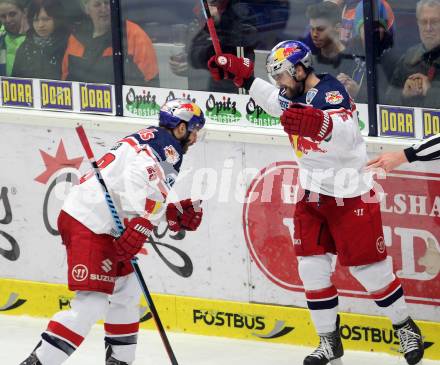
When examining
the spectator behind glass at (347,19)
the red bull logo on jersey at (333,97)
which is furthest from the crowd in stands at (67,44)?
the red bull logo on jersey at (333,97)

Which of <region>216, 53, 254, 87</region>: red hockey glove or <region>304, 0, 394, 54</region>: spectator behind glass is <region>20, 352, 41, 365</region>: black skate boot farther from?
<region>304, 0, 394, 54</region>: spectator behind glass

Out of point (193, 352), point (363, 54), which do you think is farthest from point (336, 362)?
point (363, 54)

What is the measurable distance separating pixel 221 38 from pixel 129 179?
4.85ft

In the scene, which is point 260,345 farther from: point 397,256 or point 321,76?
point 321,76

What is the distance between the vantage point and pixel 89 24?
7.97 metres

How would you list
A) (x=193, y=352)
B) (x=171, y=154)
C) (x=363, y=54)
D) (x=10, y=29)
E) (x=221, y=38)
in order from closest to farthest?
(x=171, y=154), (x=363, y=54), (x=193, y=352), (x=221, y=38), (x=10, y=29)

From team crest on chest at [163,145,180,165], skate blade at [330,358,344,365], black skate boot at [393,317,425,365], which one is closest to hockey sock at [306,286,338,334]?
skate blade at [330,358,344,365]

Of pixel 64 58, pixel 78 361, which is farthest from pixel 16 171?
pixel 78 361

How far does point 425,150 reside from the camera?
653 cm

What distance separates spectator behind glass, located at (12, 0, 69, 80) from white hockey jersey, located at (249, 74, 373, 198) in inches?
73.5

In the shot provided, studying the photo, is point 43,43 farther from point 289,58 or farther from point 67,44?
point 289,58

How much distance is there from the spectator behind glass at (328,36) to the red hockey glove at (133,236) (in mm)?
1524

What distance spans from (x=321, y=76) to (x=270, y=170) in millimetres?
831

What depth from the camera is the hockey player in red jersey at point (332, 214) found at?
6.58 meters
